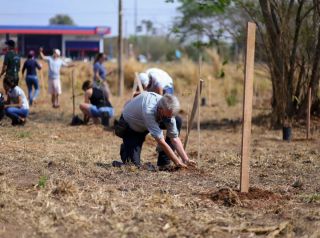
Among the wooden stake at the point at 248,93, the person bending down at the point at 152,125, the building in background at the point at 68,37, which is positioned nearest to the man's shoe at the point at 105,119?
the person bending down at the point at 152,125

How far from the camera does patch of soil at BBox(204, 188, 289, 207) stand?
5.54m

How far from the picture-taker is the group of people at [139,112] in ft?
21.6

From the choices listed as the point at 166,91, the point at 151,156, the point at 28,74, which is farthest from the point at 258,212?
the point at 28,74

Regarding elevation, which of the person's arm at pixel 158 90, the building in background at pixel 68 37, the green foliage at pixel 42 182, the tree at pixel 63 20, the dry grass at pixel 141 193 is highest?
the tree at pixel 63 20

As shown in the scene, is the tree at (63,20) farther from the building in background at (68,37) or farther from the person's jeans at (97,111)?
the person's jeans at (97,111)

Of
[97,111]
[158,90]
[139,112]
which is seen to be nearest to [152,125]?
[139,112]

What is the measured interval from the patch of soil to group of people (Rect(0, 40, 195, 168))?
1.00 meters

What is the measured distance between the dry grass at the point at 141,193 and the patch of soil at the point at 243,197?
0.08 feet

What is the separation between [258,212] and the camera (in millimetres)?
5328

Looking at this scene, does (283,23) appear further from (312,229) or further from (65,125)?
(312,229)

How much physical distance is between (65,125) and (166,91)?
482 cm

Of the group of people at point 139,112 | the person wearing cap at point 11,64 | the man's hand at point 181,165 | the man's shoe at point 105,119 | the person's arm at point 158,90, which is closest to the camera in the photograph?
the group of people at point 139,112

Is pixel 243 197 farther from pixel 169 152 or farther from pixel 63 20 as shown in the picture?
pixel 63 20

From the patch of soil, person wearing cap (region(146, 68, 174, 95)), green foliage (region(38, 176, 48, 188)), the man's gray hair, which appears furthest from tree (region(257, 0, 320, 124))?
green foliage (region(38, 176, 48, 188))
